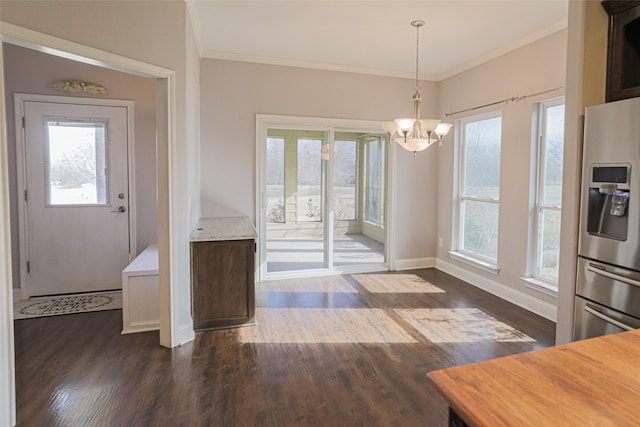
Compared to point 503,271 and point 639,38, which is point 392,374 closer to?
point 503,271

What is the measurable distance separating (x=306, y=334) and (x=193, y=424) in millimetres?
1323

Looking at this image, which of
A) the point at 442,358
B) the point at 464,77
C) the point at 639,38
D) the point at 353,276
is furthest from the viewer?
the point at 353,276

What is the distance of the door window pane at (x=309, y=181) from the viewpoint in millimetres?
4902

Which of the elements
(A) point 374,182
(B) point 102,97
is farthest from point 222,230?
(A) point 374,182

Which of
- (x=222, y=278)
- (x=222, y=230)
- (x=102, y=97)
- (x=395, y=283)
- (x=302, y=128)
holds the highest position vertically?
(x=102, y=97)

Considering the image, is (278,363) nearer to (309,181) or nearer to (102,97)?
(309,181)

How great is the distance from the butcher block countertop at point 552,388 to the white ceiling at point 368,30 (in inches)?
116

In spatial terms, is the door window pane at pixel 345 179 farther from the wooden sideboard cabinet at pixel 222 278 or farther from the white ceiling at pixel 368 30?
the wooden sideboard cabinet at pixel 222 278

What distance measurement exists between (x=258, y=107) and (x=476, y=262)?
3.36 m

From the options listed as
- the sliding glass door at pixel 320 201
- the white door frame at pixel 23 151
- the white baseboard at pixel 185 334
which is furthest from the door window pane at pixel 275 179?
the white baseboard at pixel 185 334

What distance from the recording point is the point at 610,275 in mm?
2133

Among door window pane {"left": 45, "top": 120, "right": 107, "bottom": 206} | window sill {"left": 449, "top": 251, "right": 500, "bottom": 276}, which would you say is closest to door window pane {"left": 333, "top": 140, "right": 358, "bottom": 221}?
window sill {"left": 449, "top": 251, "right": 500, "bottom": 276}

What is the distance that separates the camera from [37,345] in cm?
288

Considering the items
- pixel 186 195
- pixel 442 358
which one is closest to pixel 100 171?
pixel 186 195
